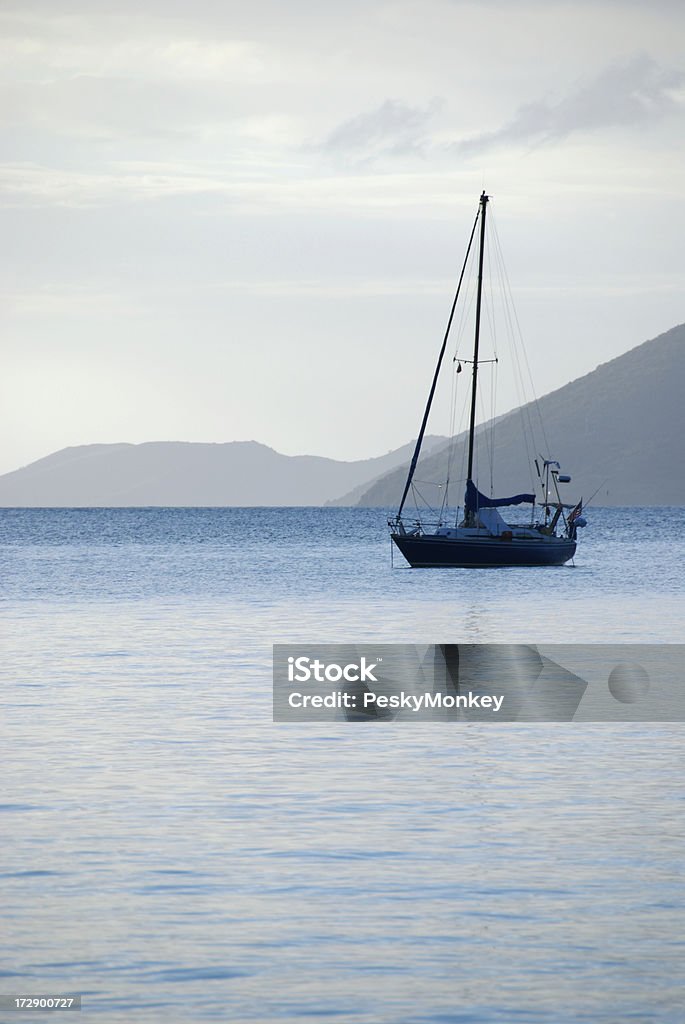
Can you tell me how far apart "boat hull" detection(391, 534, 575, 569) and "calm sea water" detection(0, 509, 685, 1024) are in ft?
136

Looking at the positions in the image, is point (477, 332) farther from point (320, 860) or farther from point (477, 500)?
point (320, 860)

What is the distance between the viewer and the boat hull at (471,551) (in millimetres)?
69125

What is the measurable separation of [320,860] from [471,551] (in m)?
56.7

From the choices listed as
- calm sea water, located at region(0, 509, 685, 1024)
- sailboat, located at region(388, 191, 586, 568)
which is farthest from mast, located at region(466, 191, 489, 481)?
calm sea water, located at region(0, 509, 685, 1024)

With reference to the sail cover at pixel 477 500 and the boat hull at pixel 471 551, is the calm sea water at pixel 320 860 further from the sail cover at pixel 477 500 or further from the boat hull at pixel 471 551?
the boat hull at pixel 471 551

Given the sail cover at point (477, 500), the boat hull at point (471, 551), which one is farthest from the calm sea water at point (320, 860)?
the boat hull at point (471, 551)

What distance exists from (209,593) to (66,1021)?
153ft

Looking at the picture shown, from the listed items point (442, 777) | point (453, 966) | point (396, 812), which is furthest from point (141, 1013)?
point (442, 777)

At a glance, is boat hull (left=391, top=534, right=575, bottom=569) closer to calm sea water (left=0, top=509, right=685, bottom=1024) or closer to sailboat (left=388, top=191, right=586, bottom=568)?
sailboat (left=388, top=191, right=586, bottom=568)

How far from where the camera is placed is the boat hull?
69125 mm

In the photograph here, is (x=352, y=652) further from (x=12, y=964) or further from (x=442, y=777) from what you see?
(x=12, y=964)

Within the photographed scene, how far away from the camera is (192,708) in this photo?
22.5 meters

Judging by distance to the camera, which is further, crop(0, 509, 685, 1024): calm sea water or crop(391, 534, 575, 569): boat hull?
crop(391, 534, 575, 569): boat hull

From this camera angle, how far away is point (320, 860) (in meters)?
12.9
